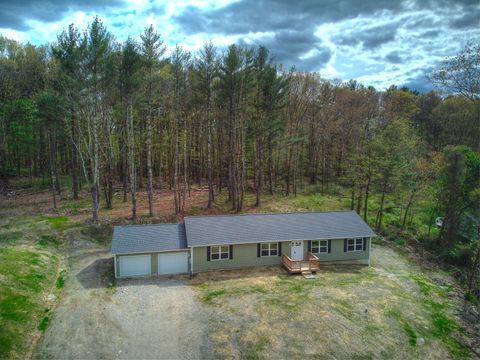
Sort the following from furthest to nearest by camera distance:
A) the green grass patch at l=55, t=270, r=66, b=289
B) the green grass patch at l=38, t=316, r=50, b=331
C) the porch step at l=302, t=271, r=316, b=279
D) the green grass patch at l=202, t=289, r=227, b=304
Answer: the porch step at l=302, t=271, r=316, b=279 → the green grass patch at l=55, t=270, r=66, b=289 → the green grass patch at l=202, t=289, r=227, b=304 → the green grass patch at l=38, t=316, r=50, b=331

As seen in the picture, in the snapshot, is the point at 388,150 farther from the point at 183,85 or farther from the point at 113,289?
the point at 113,289

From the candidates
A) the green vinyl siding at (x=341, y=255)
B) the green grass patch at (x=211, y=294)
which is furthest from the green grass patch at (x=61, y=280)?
the green vinyl siding at (x=341, y=255)

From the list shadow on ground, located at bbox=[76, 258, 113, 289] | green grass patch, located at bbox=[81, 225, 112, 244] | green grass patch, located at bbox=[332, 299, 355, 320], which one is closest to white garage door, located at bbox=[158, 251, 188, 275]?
shadow on ground, located at bbox=[76, 258, 113, 289]

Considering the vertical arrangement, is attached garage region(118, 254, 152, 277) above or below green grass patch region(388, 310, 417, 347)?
above

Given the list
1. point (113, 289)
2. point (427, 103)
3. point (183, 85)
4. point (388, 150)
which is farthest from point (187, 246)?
point (427, 103)

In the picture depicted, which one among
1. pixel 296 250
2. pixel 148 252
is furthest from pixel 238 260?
pixel 148 252

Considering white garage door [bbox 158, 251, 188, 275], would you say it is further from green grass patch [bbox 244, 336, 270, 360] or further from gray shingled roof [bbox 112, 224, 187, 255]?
green grass patch [bbox 244, 336, 270, 360]

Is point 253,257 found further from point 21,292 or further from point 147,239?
point 21,292
